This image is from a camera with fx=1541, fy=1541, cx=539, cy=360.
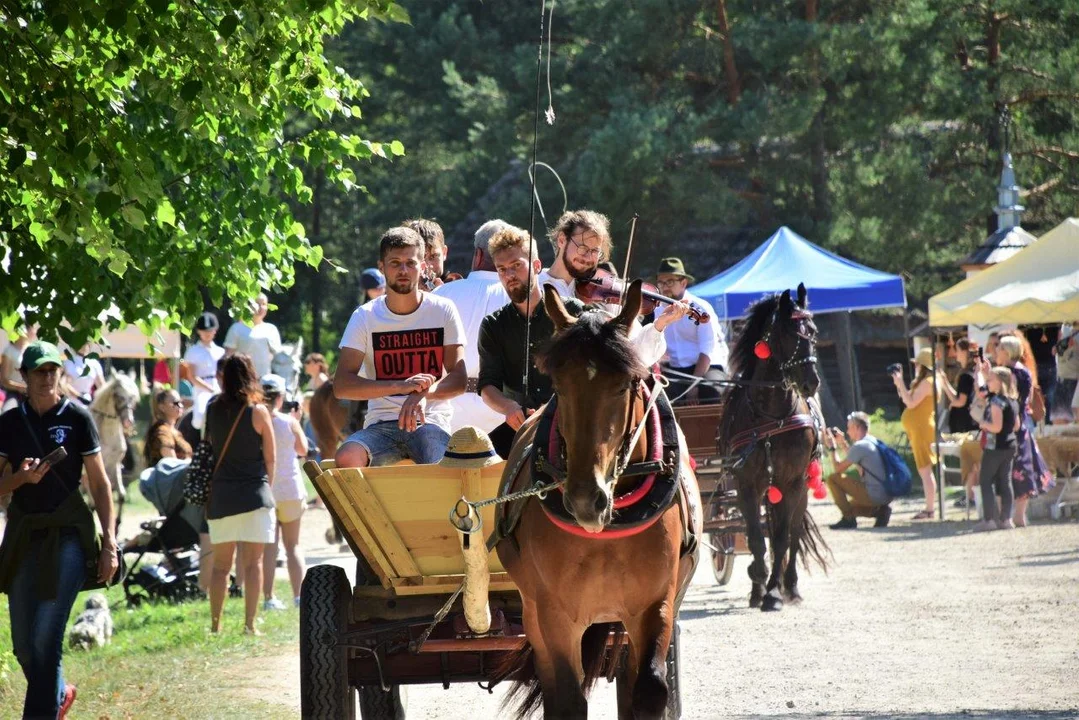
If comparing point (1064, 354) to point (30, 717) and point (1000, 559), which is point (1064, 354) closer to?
point (1000, 559)

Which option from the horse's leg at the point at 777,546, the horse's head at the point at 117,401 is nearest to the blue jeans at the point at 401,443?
the horse's leg at the point at 777,546

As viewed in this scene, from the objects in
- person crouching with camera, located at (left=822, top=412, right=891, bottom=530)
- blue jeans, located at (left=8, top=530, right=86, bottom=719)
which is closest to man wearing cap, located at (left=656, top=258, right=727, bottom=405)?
blue jeans, located at (left=8, top=530, right=86, bottom=719)

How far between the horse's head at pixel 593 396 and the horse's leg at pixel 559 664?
2.03 feet

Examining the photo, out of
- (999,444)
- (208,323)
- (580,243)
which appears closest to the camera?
(580,243)

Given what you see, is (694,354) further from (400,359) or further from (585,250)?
(400,359)

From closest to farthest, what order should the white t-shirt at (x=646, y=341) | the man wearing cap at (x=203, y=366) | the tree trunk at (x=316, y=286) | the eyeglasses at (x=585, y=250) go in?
1. the white t-shirt at (x=646, y=341)
2. the eyeglasses at (x=585, y=250)
3. the man wearing cap at (x=203, y=366)
4. the tree trunk at (x=316, y=286)

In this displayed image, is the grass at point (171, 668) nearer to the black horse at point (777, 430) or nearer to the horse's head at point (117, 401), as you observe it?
the black horse at point (777, 430)

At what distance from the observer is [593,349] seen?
530cm

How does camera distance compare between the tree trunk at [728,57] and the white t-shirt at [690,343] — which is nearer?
the white t-shirt at [690,343]

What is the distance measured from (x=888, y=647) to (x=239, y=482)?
15.7ft

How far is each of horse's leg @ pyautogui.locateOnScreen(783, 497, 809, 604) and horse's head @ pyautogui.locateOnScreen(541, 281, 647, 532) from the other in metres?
6.88

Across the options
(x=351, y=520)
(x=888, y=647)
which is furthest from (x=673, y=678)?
(x=888, y=647)

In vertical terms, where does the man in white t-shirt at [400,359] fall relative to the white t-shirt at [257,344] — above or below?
below

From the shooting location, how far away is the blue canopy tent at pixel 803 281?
839 inches
